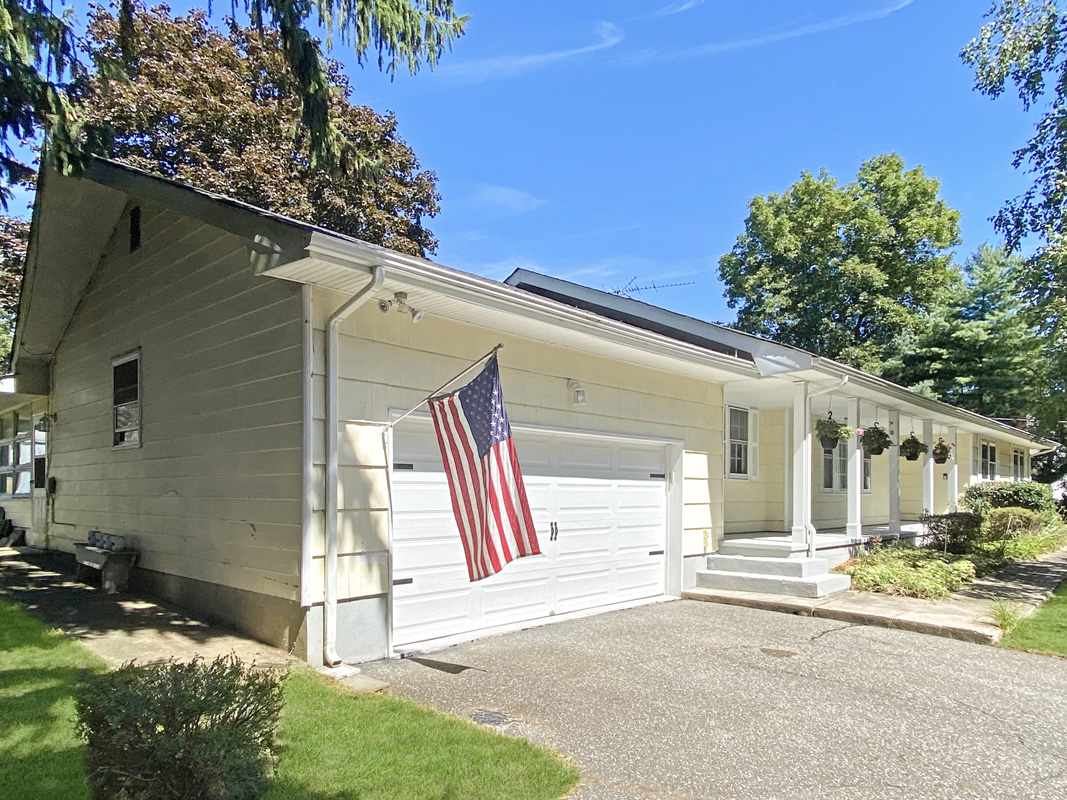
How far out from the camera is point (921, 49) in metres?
13.4

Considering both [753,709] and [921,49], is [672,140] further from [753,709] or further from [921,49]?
[753,709]

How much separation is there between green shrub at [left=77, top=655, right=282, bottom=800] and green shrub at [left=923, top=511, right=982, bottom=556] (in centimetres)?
1264

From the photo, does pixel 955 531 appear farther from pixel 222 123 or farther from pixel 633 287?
pixel 222 123

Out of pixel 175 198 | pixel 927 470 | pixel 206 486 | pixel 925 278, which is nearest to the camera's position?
pixel 175 198

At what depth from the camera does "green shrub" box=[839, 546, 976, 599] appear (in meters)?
9.68

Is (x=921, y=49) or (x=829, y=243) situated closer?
(x=921, y=49)

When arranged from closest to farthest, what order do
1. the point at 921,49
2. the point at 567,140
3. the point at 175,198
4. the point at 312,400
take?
1. the point at 312,400
2. the point at 175,198
3. the point at 921,49
4. the point at 567,140

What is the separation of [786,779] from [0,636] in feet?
20.6

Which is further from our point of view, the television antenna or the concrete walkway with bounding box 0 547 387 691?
the television antenna

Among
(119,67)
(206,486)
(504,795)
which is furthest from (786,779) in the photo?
(119,67)

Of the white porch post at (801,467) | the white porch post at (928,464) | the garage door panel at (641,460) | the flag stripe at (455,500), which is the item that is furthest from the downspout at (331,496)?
the white porch post at (928,464)

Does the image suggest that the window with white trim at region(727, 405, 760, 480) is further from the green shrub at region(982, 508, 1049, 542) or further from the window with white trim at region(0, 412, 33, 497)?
the window with white trim at region(0, 412, 33, 497)

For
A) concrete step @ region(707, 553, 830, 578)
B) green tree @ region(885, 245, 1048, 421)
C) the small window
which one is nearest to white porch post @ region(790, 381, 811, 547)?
concrete step @ region(707, 553, 830, 578)

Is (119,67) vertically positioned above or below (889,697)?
above
